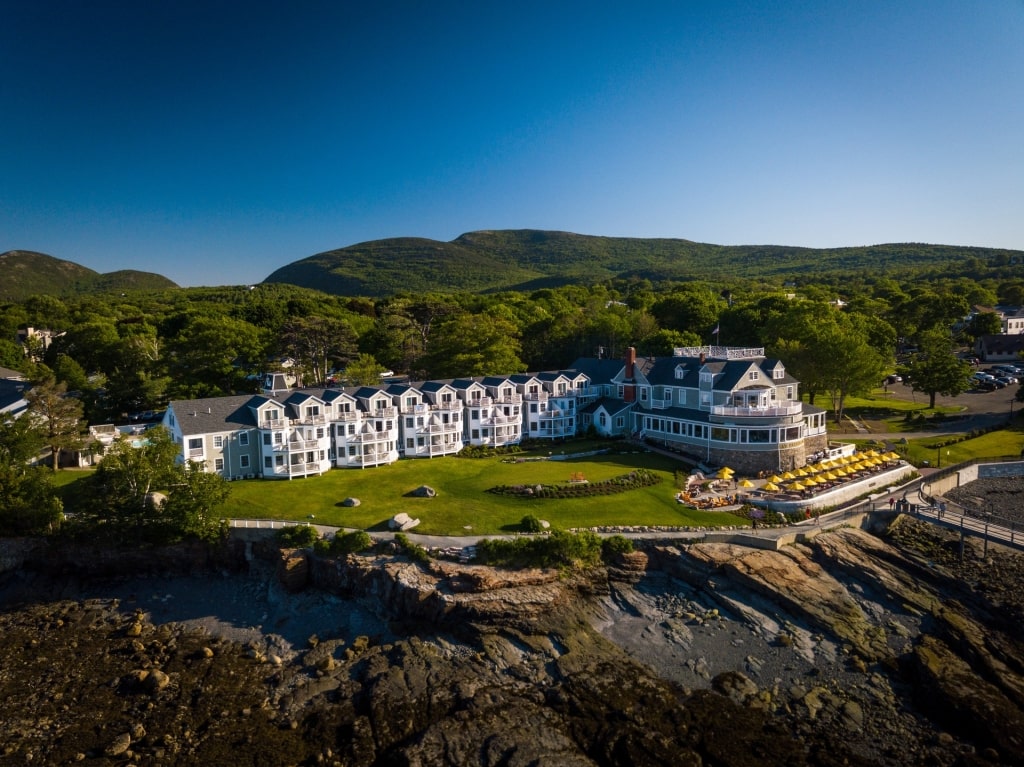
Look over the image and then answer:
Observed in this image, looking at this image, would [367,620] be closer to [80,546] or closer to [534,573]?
[534,573]

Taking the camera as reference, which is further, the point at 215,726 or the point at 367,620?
the point at 367,620

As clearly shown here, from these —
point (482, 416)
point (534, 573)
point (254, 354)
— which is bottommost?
point (534, 573)

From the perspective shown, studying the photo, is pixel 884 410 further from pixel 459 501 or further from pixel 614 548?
pixel 459 501

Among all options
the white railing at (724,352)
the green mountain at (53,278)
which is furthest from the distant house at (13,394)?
the green mountain at (53,278)

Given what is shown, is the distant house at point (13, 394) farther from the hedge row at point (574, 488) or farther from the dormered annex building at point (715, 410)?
the dormered annex building at point (715, 410)

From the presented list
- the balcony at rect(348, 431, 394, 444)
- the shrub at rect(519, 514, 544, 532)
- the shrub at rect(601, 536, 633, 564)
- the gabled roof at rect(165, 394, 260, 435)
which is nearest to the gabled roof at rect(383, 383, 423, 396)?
the balcony at rect(348, 431, 394, 444)

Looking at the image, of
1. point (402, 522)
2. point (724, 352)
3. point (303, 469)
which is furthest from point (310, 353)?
point (724, 352)

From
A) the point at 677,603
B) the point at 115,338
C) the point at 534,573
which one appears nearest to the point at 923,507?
the point at 677,603
